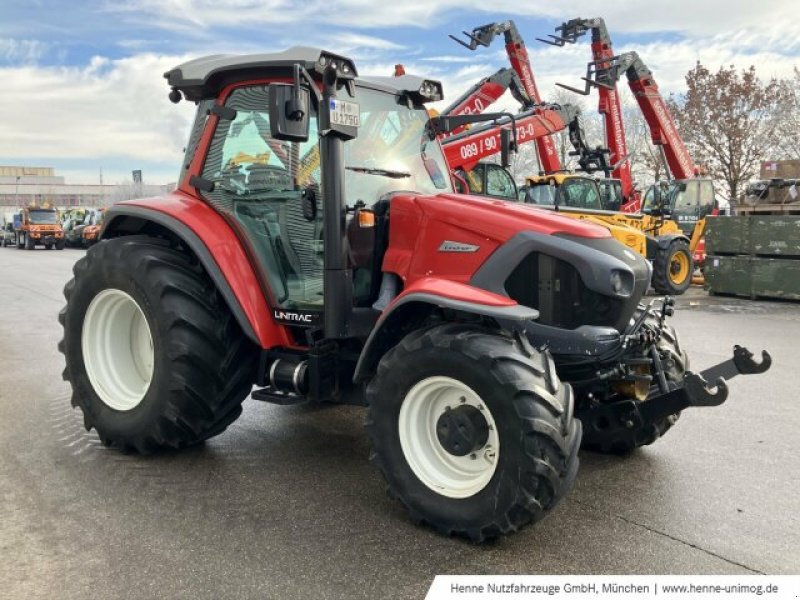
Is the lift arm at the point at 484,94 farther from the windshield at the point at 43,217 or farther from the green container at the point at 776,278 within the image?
the windshield at the point at 43,217

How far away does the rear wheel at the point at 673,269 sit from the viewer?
13.9m

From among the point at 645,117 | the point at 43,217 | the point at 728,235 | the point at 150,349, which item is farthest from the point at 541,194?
the point at 43,217

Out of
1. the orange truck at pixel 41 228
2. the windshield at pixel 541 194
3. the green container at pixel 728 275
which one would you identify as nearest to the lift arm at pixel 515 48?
the windshield at pixel 541 194

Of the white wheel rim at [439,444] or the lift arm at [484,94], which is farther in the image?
the lift arm at [484,94]

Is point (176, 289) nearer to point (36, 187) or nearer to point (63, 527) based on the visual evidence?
point (63, 527)

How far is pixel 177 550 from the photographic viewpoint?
331 cm

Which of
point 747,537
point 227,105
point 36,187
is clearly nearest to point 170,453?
point 227,105

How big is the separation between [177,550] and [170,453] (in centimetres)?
136

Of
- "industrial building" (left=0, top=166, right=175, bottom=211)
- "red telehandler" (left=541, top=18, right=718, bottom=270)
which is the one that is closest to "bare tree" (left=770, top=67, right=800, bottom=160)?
"red telehandler" (left=541, top=18, right=718, bottom=270)

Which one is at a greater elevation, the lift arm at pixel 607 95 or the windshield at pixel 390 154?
the lift arm at pixel 607 95

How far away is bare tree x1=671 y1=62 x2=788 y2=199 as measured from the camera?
31.4m

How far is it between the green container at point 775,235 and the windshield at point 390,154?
10.3m

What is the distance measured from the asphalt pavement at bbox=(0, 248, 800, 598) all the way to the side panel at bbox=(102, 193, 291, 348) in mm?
856

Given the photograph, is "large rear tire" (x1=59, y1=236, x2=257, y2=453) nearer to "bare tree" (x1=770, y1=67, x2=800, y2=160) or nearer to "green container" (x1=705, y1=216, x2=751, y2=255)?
"green container" (x1=705, y1=216, x2=751, y2=255)
